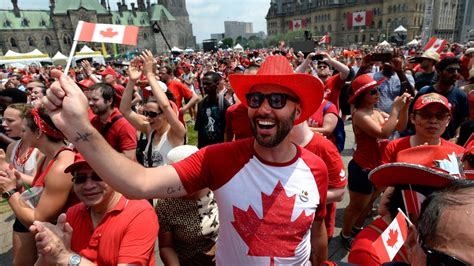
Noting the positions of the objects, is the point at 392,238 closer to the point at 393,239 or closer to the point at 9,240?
the point at 393,239

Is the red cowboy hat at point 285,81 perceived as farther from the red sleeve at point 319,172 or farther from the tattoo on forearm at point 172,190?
the tattoo on forearm at point 172,190

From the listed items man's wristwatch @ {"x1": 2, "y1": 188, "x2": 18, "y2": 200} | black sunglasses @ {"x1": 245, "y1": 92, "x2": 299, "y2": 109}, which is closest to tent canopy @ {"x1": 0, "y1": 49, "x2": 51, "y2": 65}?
man's wristwatch @ {"x1": 2, "y1": 188, "x2": 18, "y2": 200}

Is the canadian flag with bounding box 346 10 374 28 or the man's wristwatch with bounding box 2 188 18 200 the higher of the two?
the canadian flag with bounding box 346 10 374 28

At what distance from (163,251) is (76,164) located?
0.83m

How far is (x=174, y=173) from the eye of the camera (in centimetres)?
147

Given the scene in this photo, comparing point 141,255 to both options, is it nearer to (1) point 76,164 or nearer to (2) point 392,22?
(1) point 76,164

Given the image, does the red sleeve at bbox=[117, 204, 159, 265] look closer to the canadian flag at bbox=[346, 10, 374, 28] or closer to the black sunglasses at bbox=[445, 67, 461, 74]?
the black sunglasses at bbox=[445, 67, 461, 74]

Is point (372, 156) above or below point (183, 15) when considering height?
below

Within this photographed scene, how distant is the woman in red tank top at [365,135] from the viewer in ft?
10.2

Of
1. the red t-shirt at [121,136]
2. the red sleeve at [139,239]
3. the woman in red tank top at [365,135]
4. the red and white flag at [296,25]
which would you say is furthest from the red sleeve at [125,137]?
the red and white flag at [296,25]

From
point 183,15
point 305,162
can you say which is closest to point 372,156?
point 305,162

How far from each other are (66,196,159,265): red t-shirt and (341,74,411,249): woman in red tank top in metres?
2.41

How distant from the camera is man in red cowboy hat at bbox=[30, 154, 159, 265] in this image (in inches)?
66.0

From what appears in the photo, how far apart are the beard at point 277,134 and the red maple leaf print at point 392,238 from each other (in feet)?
2.22
